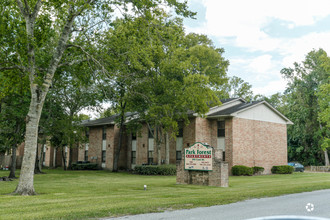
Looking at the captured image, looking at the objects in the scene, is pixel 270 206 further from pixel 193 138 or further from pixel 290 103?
pixel 290 103

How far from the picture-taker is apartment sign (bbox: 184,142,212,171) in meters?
19.3

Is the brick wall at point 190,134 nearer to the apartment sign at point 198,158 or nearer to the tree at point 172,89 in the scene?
the tree at point 172,89

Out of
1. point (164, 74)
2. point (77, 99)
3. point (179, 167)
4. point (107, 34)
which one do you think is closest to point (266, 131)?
point (164, 74)

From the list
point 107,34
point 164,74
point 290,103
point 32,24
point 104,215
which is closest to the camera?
point 104,215

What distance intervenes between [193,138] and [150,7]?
19650 millimetres

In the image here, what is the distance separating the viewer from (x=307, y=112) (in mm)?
51344

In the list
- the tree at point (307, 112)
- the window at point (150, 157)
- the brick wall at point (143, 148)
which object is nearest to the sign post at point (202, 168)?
the window at point (150, 157)

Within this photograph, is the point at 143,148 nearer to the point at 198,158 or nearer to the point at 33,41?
the point at 198,158

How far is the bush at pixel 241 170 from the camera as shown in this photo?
30.9m

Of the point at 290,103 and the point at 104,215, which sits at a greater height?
the point at 290,103

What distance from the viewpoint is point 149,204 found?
10.7 m

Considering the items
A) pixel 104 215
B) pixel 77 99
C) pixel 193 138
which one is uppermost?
pixel 77 99

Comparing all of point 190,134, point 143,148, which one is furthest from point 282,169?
point 143,148

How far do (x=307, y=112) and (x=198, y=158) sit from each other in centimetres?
3785
